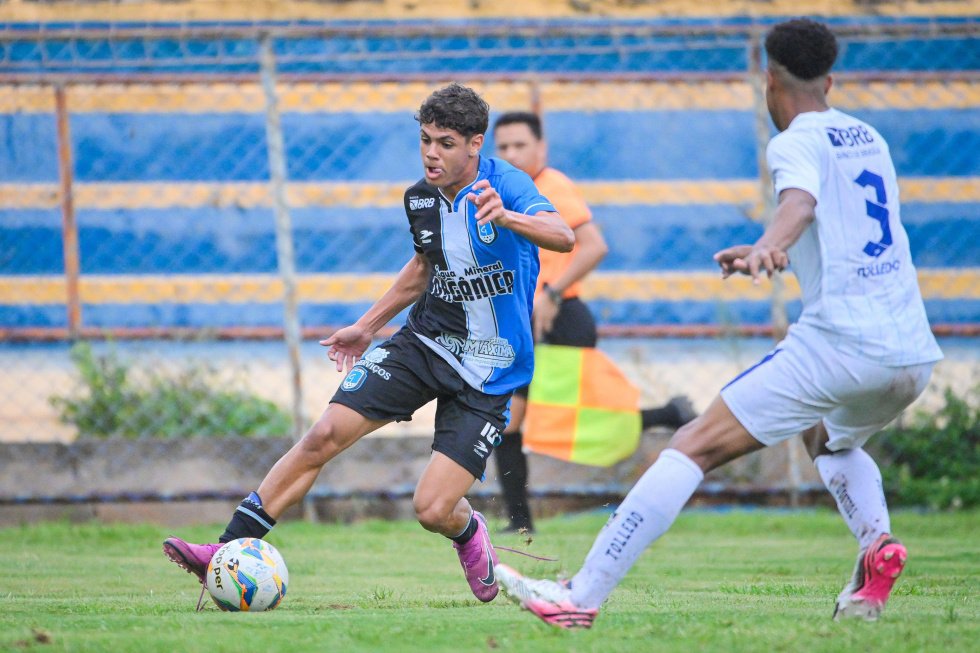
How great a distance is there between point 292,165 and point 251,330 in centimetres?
167

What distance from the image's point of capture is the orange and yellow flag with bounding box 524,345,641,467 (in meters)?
8.53

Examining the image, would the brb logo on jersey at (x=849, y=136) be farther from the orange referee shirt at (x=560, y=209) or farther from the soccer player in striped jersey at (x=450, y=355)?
the orange referee shirt at (x=560, y=209)

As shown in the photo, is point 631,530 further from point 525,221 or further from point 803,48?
point 803,48

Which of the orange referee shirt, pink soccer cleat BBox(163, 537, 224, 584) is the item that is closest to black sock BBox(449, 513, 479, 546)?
pink soccer cleat BBox(163, 537, 224, 584)

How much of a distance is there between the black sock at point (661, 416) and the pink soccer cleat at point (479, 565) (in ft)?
10.0

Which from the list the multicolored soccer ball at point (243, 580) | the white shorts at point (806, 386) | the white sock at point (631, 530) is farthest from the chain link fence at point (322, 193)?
the white sock at point (631, 530)

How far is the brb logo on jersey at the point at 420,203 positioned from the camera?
18.6ft

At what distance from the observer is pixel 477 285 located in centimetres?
559

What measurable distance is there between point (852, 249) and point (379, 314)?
226cm

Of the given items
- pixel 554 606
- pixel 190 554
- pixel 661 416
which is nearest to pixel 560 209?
pixel 661 416

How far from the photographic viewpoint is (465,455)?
219 inches

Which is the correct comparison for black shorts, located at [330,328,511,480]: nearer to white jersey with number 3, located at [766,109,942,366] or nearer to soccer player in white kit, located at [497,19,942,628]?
soccer player in white kit, located at [497,19,942,628]

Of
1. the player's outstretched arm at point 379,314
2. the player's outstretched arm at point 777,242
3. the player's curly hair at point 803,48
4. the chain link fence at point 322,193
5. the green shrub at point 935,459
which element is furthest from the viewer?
the chain link fence at point 322,193

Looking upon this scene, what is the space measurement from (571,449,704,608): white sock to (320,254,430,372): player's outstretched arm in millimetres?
1877
